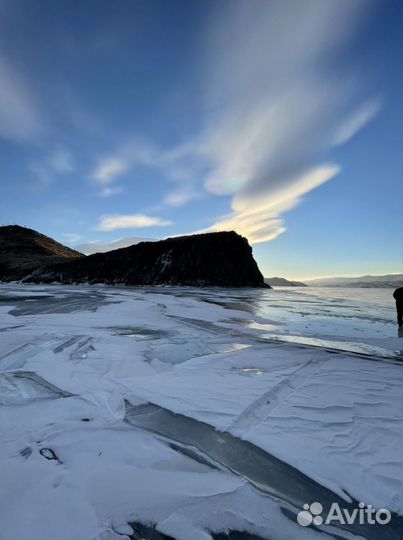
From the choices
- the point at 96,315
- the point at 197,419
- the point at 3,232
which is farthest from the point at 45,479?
the point at 3,232

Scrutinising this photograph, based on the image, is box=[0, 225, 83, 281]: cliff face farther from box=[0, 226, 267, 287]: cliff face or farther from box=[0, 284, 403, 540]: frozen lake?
box=[0, 284, 403, 540]: frozen lake

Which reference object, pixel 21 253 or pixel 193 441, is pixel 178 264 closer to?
pixel 193 441

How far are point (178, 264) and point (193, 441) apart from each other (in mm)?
46888

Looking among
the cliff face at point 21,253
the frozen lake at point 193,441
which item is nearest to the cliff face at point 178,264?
the cliff face at point 21,253

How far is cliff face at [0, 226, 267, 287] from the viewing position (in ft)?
160

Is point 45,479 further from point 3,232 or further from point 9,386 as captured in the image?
point 3,232

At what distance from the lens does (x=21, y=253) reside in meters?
93.1

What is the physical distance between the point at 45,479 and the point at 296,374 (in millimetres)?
3718

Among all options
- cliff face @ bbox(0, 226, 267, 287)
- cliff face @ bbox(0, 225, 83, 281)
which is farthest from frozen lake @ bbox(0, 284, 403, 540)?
cliff face @ bbox(0, 225, 83, 281)

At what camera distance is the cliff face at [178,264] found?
160 feet

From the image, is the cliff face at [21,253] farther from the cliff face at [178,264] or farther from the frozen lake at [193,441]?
the frozen lake at [193,441]

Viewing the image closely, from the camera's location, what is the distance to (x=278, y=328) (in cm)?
909

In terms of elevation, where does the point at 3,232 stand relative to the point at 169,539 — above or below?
above

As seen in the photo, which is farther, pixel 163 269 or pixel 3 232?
pixel 3 232
